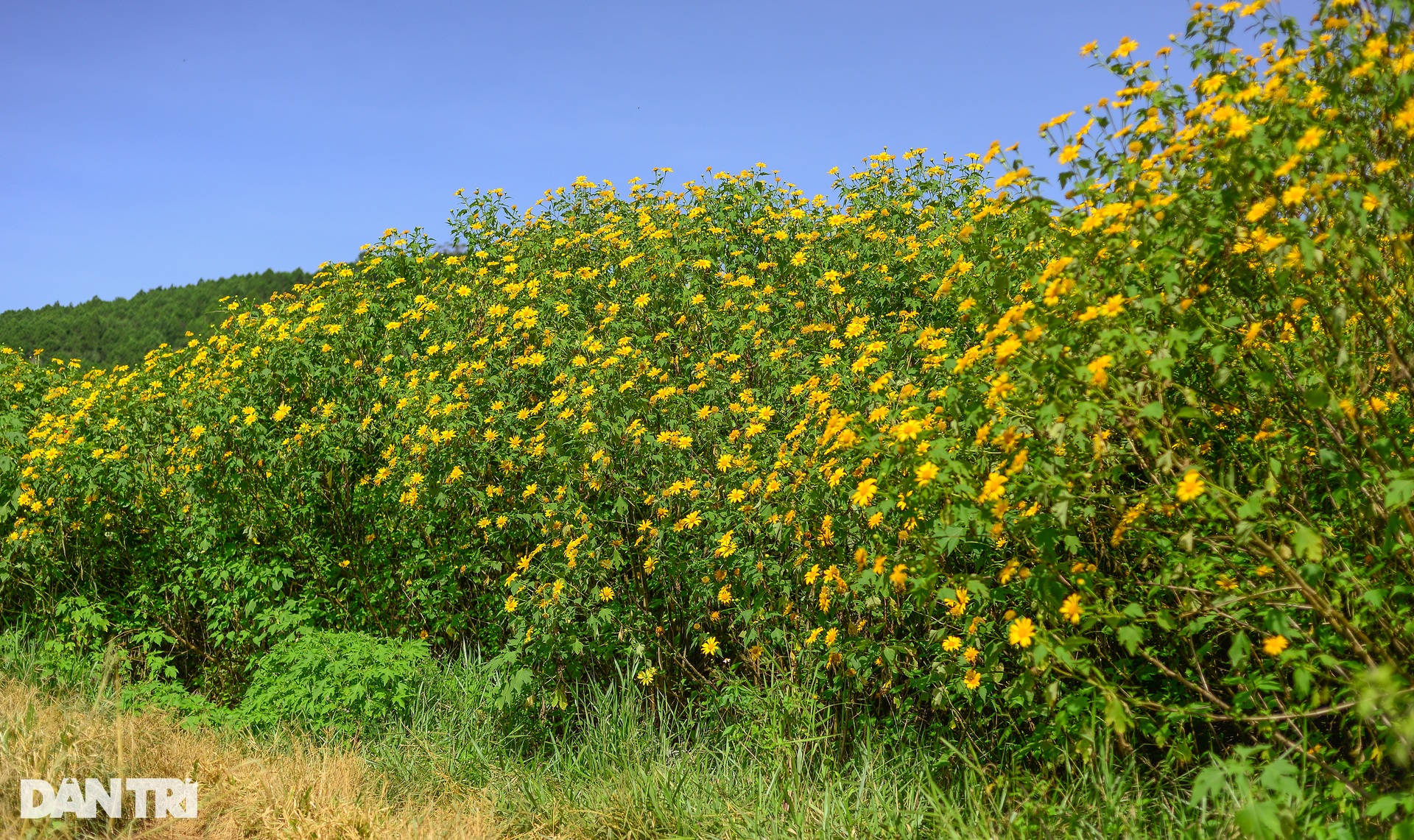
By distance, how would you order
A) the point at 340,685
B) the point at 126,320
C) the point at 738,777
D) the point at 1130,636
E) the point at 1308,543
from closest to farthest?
1. the point at 1308,543
2. the point at 1130,636
3. the point at 738,777
4. the point at 340,685
5. the point at 126,320

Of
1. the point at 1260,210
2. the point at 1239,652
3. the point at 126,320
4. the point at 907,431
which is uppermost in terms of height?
the point at 126,320

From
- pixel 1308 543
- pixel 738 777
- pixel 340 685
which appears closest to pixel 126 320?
pixel 340 685

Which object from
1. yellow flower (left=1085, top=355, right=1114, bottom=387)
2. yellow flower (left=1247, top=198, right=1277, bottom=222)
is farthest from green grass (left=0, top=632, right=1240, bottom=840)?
yellow flower (left=1247, top=198, right=1277, bottom=222)

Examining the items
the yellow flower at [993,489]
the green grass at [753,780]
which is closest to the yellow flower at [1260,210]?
the yellow flower at [993,489]

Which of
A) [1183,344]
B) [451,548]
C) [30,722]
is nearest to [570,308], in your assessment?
[451,548]

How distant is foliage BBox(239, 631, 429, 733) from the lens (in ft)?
16.3

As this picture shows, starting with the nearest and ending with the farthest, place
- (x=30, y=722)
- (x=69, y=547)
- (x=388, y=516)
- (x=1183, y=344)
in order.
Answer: (x=1183, y=344), (x=30, y=722), (x=388, y=516), (x=69, y=547)

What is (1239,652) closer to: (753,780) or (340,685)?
(753,780)

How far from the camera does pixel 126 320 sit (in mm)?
33906

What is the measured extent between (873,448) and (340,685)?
337cm

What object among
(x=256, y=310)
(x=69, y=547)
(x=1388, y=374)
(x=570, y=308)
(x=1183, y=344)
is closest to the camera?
(x=1183, y=344)

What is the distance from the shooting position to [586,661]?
4.86 meters

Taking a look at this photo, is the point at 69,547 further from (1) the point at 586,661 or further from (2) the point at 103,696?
(1) the point at 586,661

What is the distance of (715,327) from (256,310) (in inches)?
164
